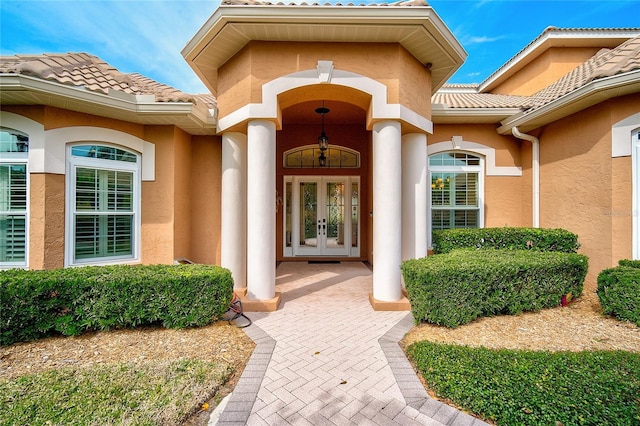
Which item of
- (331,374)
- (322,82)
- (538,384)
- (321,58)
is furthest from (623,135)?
(331,374)

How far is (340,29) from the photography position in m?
4.73

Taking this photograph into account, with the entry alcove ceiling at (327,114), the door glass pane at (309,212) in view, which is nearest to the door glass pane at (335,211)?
the door glass pane at (309,212)

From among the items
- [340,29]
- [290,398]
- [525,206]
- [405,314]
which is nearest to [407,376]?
[290,398]

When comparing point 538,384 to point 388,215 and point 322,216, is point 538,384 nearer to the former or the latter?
point 388,215

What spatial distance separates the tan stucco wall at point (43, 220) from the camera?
486 cm

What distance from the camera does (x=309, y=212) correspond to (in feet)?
31.8

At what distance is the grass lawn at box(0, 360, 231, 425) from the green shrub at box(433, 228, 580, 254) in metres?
5.39

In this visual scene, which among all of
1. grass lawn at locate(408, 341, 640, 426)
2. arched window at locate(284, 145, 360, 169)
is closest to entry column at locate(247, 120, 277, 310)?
grass lawn at locate(408, 341, 640, 426)

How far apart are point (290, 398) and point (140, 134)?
6.00 m

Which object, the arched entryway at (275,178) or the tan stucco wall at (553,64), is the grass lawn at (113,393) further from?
the tan stucco wall at (553,64)

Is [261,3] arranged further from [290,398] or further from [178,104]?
[290,398]

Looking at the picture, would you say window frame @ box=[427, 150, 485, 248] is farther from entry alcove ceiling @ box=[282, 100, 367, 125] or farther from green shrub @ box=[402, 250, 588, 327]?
green shrub @ box=[402, 250, 588, 327]

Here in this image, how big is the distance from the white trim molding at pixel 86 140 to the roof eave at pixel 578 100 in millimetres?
8515

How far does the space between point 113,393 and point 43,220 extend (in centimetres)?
402
